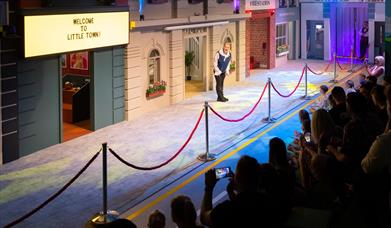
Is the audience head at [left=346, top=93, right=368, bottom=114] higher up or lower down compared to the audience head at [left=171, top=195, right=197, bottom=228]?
higher up

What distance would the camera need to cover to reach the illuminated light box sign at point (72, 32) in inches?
469

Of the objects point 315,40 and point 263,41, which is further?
point 315,40

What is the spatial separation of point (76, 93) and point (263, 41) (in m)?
13.7

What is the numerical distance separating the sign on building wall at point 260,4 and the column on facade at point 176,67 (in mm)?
5935

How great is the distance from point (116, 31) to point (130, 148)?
3448 millimetres

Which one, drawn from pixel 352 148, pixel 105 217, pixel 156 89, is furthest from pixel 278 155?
pixel 156 89

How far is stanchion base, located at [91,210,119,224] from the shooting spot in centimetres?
823

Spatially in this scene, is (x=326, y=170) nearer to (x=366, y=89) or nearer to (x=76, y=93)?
(x=366, y=89)

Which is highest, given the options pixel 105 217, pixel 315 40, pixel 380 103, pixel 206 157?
pixel 315 40

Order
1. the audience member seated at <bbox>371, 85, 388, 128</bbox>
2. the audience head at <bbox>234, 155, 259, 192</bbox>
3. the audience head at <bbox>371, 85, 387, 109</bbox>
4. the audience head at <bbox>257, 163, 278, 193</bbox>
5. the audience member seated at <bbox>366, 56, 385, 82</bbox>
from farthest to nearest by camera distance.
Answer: the audience member seated at <bbox>366, 56, 385, 82</bbox>, the audience head at <bbox>371, 85, 387, 109</bbox>, the audience member seated at <bbox>371, 85, 388, 128</bbox>, the audience head at <bbox>257, 163, 278, 193</bbox>, the audience head at <bbox>234, 155, 259, 192</bbox>

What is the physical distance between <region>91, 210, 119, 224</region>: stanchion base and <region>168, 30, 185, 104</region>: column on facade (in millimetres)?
9472

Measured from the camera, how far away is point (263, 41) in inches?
1061

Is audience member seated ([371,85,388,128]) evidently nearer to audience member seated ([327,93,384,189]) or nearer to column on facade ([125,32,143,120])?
audience member seated ([327,93,384,189])

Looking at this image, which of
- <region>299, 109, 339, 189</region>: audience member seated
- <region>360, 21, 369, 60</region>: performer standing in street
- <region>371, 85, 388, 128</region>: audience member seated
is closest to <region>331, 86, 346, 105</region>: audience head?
<region>371, 85, 388, 128</region>: audience member seated
